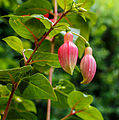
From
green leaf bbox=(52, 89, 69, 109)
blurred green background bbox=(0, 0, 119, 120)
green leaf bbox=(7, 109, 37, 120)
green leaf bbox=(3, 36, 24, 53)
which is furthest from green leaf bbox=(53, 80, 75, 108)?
blurred green background bbox=(0, 0, 119, 120)

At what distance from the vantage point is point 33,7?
0.51 m

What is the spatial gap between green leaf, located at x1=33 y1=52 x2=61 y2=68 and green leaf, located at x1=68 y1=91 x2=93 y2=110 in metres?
0.13

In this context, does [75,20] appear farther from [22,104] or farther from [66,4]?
[22,104]

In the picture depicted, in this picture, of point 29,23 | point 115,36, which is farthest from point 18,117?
point 115,36

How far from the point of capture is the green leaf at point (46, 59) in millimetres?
378

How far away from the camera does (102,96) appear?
239 cm

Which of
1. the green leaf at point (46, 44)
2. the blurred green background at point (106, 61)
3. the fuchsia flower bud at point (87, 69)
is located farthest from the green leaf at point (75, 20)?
the blurred green background at point (106, 61)

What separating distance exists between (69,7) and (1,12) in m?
0.63

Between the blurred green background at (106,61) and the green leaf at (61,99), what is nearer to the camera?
the green leaf at (61,99)

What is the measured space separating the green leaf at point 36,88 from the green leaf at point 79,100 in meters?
0.13

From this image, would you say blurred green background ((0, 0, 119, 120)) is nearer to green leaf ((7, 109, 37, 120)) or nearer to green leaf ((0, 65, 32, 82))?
green leaf ((7, 109, 37, 120))

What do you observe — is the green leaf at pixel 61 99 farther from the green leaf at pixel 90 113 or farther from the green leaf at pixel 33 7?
the green leaf at pixel 33 7

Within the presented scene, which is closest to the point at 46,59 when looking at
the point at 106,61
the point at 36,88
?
the point at 36,88

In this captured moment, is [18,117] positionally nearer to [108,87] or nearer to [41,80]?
[41,80]
